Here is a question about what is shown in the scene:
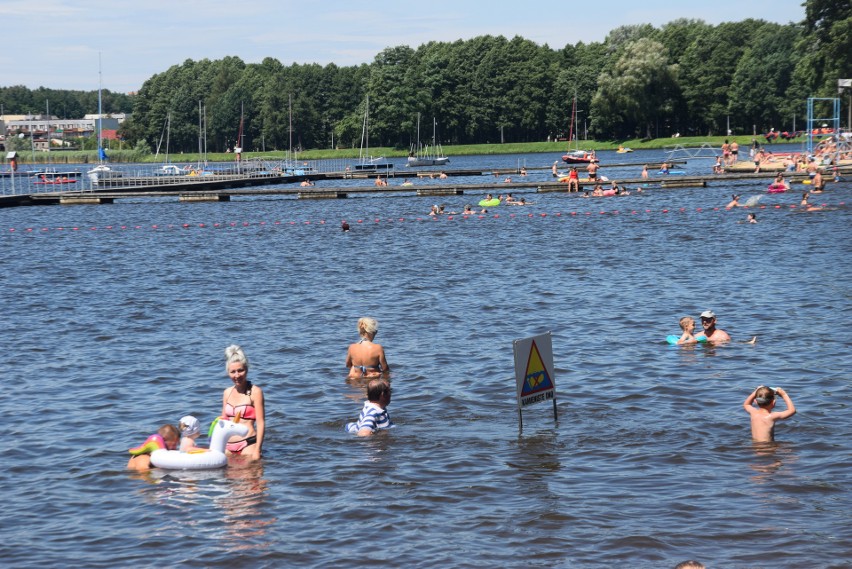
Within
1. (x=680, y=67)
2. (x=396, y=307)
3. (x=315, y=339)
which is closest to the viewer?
(x=315, y=339)

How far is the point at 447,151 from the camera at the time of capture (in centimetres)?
16500

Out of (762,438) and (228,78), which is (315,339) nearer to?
→ (762,438)

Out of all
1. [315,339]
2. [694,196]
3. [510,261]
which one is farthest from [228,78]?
[315,339]

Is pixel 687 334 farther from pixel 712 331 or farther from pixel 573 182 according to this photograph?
pixel 573 182

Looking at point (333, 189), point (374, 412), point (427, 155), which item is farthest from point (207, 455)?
point (427, 155)

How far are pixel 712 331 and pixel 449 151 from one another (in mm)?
146325

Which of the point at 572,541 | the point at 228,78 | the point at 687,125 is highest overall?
the point at 228,78

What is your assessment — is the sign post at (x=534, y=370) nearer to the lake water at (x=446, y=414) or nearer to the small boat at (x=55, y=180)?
the lake water at (x=446, y=414)

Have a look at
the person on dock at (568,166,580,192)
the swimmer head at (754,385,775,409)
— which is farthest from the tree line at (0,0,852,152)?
the swimmer head at (754,385,775,409)

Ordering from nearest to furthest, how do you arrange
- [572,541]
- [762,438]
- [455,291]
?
[572,541], [762,438], [455,291]

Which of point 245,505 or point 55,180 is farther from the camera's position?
point 55,180

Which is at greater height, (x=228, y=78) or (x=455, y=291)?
(x=228, y=78)

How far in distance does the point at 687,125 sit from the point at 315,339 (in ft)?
443

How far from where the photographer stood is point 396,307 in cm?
2667
